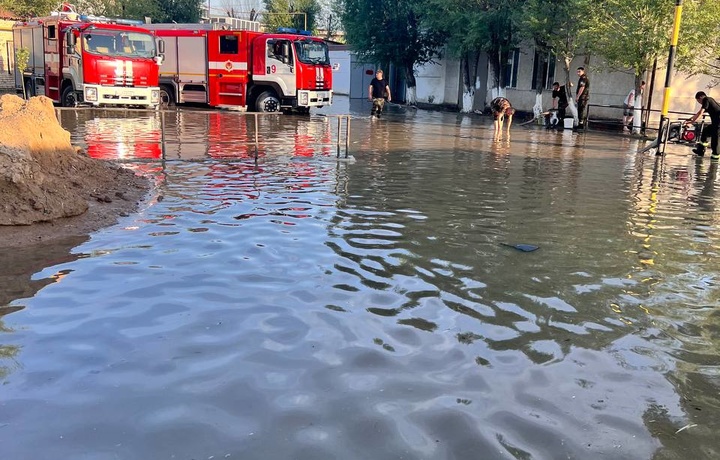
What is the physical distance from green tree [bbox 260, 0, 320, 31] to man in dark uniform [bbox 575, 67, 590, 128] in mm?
41701

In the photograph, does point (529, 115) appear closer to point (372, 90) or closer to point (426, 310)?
point (372, 90)

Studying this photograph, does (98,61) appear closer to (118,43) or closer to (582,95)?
(118,43)

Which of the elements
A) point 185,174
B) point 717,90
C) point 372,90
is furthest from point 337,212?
point 717,90

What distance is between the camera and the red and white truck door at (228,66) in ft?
81.6

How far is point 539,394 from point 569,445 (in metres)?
0.57

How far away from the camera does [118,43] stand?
22969 millimetres

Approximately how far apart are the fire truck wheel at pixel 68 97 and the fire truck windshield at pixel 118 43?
2.36 meters

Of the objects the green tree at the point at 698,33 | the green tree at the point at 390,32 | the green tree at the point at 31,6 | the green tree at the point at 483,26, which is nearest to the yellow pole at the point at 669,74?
the green tree at the point at 698,33

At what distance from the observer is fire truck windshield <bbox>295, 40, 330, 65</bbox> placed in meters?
24.2

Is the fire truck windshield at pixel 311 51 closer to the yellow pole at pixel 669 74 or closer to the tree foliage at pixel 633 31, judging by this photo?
the tree foliage at pixel 633 31

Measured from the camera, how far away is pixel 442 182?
38.0 feet

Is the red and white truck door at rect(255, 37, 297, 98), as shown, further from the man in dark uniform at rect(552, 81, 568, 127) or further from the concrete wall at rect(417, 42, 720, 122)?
the concrete wall at rect(417, 42, 720, 122)

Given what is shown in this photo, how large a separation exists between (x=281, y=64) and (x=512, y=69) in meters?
12.7

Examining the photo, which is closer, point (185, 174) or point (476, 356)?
point (476, 356)
